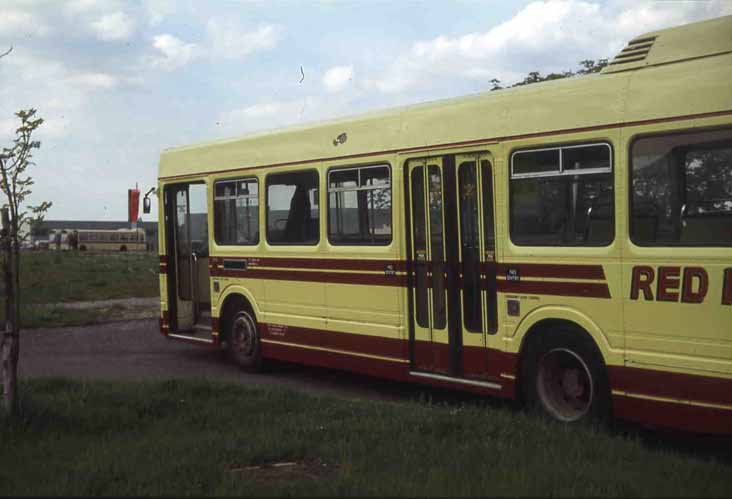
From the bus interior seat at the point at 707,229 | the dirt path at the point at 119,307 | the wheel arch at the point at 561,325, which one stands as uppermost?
the bus interior seat at the point at 707,229

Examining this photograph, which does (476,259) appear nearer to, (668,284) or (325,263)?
(668,284)

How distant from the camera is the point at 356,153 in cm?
1052

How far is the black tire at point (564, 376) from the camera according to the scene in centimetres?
810

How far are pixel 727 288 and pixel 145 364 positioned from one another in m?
8.41

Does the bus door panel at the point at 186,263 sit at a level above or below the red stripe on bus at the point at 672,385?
above

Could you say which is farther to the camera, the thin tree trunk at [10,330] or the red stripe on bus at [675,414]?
the thin tree trunk at [10,330]

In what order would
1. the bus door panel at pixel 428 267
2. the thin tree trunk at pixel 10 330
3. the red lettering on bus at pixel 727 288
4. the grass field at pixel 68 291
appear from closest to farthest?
1. the red lettering on bus at pixel 727 288
2. the thin tree trunk at pixel 10 330
3. the bus door panel at pixel 428 267
4. the grass field at pixel 68 291

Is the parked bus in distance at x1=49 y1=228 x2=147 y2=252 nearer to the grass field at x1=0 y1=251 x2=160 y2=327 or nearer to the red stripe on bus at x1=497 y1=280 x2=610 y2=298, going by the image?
the grass field at x1=0 y1=251 x2=160 y2=327

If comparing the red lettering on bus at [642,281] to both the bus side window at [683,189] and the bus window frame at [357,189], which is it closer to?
the bus side window at [683,189]

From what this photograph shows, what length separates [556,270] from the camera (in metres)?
8.30

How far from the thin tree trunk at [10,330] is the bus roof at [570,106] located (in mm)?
3931

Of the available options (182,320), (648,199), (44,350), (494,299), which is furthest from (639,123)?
(44,350)

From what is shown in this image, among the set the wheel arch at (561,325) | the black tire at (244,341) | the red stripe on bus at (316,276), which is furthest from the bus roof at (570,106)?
the black tire at (244,341)

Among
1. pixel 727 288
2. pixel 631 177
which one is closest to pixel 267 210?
pixel 631 177
